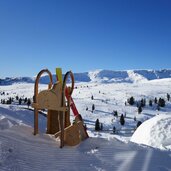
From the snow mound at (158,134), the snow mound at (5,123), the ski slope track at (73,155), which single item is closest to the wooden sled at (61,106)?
the ski slope track at (73,155)

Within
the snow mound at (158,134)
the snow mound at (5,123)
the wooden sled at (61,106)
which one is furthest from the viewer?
the snow mound at (158,134)

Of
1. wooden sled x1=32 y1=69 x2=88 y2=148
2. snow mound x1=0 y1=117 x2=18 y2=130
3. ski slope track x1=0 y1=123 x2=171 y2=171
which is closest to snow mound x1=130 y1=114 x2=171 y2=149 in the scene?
ski slope track x1=0 y1=123 x2=171 y2=171

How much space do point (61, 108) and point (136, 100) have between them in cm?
14910

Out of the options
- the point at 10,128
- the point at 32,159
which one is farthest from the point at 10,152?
the point at 10,128

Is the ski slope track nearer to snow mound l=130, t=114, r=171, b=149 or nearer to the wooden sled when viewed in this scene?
the wooden sled

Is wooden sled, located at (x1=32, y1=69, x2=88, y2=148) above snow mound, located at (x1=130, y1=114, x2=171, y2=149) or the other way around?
above

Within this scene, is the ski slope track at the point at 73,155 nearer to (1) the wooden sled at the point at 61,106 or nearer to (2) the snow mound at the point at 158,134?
(1) the wooden sled at the point at 61,106

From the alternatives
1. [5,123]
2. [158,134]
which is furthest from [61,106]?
[158,134]

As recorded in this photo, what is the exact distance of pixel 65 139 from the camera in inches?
369

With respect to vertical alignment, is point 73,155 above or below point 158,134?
above

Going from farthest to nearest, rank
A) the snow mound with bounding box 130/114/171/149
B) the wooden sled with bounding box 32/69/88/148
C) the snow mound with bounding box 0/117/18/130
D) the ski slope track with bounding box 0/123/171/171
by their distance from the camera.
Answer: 1. the snow mound with bounding box 130/114/171/149
2. the snow mound with bounding box 0/117/18/130
3. the wooden sled with bounding box 32/69/88/148
4. the ski slope track with bounding box 0/123/171/171

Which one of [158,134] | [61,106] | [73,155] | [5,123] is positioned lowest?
[158,134]

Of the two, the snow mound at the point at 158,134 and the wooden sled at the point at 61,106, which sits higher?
the wooden sled at the point at 61,106

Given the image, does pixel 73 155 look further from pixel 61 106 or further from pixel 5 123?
pixel 5 123
